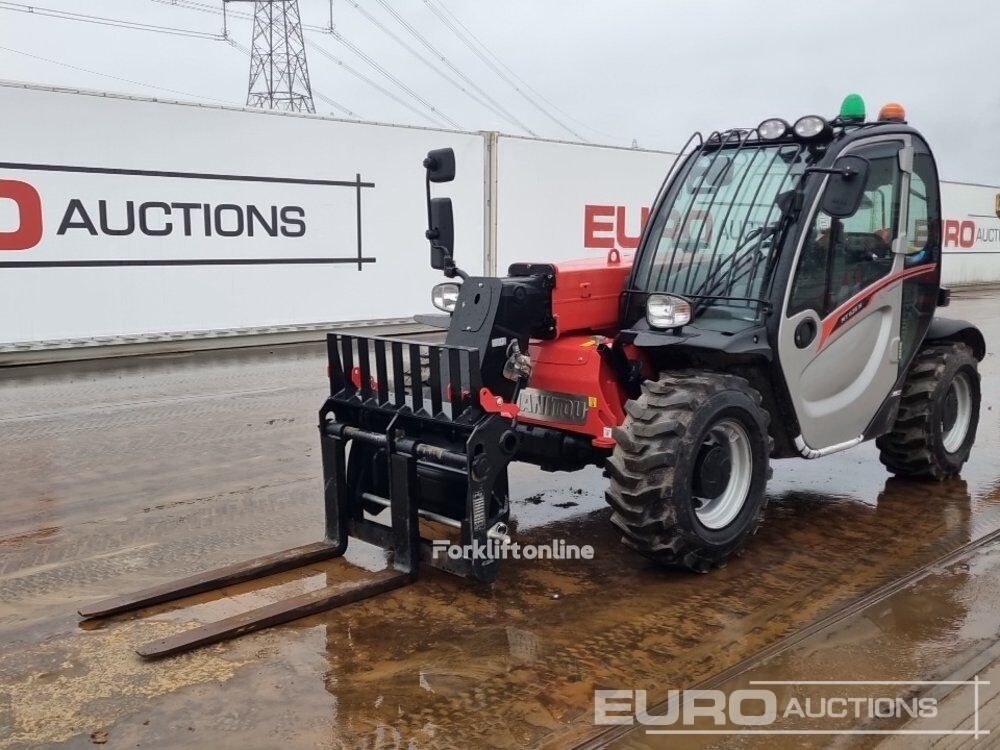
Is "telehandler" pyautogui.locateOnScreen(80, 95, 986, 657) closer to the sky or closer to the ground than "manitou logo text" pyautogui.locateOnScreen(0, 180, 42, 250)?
closer to the ground

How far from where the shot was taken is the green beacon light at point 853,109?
5.29 m

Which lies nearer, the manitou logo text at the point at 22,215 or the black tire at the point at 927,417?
the black tire at the point at 927,417

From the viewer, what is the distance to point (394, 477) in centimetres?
446

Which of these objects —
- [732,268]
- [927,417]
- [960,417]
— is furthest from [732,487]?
[960,417]

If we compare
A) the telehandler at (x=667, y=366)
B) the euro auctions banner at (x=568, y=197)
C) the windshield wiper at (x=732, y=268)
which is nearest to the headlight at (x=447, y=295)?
the telehandler at (x=667, y=366)

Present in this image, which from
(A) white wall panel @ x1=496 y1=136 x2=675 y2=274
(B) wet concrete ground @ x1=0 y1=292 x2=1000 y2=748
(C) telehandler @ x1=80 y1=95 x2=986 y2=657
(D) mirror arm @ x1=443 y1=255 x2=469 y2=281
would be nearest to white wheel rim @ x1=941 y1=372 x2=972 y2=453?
(B) wet concrete ground @ x1=0 y1=292 x2=1000 y2=748

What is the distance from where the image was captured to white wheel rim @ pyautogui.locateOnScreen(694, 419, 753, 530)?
4699 mm

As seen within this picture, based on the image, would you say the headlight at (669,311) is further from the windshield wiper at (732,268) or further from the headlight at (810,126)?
the headlight at (810,126)

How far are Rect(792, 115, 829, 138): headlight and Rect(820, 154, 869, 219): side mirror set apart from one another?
348 mm

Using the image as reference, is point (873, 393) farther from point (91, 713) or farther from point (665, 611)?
point (91, 713)

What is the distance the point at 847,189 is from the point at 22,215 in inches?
393

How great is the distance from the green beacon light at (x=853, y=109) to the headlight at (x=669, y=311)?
1.65 m

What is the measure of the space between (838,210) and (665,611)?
2.14m

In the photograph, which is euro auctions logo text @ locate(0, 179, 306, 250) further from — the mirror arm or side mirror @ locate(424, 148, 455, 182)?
side mirror @ locate(424, 148, 455, 182)
